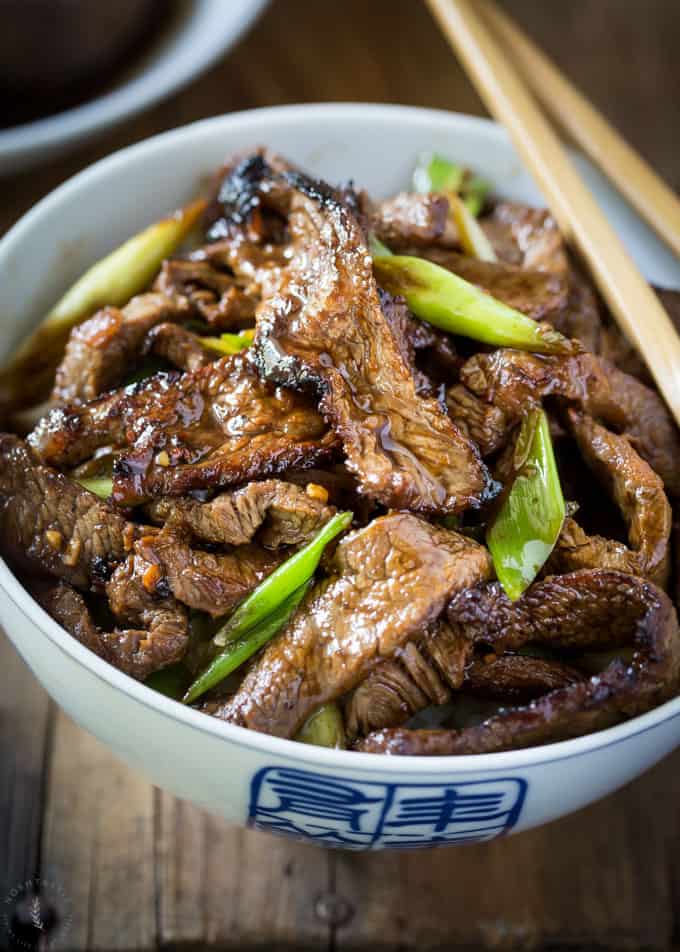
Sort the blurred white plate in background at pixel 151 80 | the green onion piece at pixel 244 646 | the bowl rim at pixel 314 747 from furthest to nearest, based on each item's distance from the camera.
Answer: the blurred white plate in background at pixel 151 80
the green onion piece at pixel 244 646
the bowl rim at pixel 314 747

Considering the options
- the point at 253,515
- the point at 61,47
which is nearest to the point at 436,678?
the point at 253,515

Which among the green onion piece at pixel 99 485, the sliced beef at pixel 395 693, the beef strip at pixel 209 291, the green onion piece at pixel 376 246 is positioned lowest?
the sliced beef at pixel 395 693

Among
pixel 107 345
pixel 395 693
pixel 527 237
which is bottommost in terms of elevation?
pixel 395 693

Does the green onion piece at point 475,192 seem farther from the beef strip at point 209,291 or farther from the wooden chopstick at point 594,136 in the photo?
the beef strip at point 209,291

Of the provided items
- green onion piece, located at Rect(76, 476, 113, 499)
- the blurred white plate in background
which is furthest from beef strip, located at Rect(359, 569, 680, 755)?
the blurred white plate in background

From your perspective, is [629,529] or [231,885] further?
[231,885]

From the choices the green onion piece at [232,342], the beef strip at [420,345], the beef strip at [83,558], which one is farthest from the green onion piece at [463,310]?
the beef strip at [83,558]

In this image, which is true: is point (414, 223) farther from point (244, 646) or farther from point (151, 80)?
point (151, 80)

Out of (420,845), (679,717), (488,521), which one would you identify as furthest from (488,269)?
(420,845)
